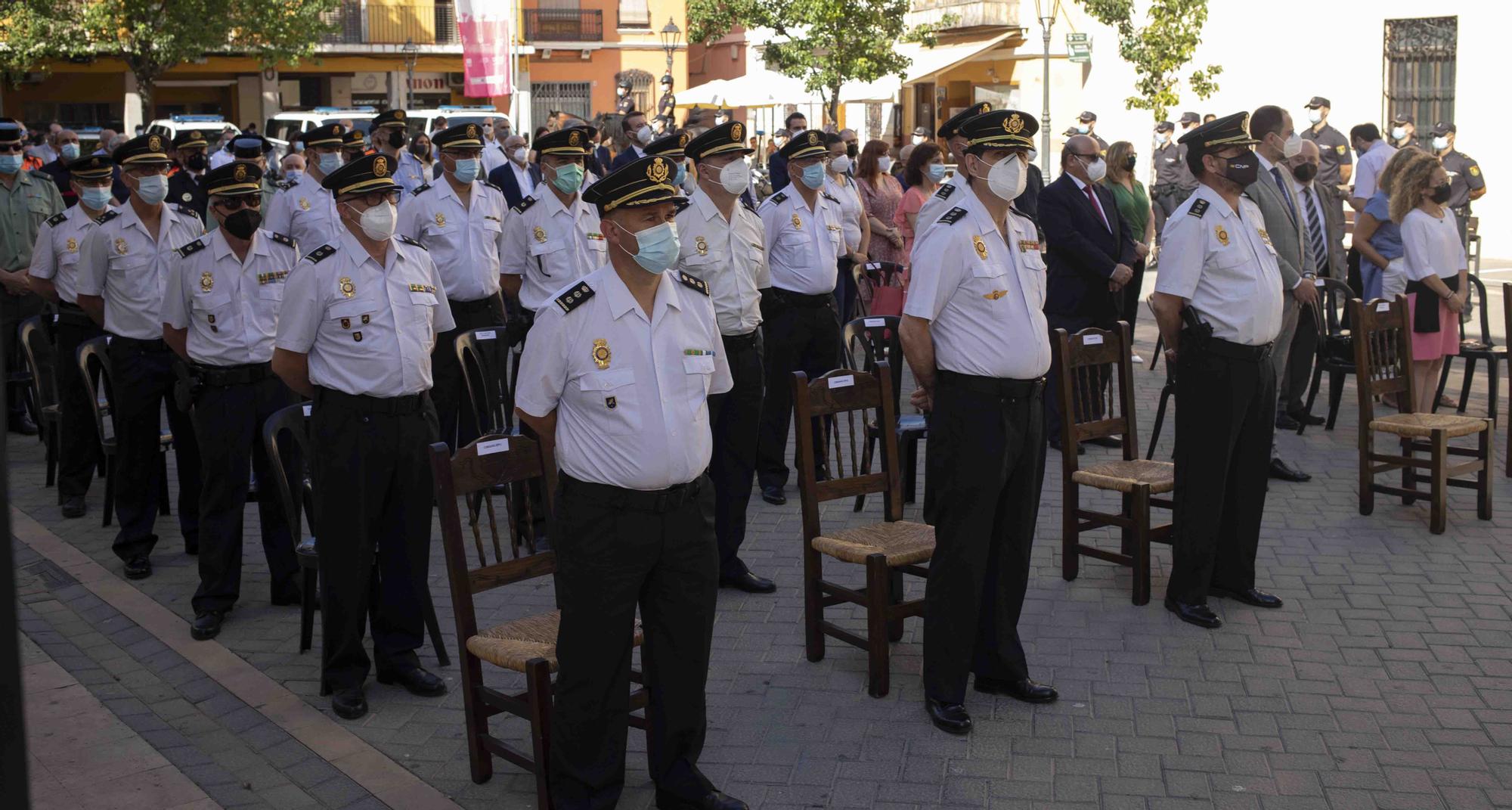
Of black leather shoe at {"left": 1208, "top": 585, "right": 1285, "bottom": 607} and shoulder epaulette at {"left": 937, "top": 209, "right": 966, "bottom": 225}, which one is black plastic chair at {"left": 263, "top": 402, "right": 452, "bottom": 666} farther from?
black leather shoe at {"left": 1208, "top": 585, "right": 1285, "bottom": 607}

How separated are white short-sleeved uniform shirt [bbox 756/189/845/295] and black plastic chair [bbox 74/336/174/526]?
3432mm

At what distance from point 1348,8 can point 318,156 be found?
62.8ft

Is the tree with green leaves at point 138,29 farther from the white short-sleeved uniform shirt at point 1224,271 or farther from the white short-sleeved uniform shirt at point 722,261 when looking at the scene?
the white short-sleeved uniform shirt at point 1224,271

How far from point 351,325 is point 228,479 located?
1579 mm

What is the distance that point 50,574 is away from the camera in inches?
301

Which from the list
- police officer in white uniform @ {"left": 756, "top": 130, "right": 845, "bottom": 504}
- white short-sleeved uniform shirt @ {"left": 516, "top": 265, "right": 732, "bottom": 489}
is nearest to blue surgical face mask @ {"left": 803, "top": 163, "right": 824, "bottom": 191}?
police officer in white uniform @ {"left": 756, "top": 130, "right": 845, "bottom": 504}

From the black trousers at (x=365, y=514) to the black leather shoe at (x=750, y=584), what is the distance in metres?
1.68

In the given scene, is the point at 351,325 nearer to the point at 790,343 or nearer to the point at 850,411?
the point at 850,411

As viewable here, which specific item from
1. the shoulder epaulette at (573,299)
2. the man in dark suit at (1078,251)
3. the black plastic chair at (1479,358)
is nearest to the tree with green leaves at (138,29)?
the man in dark suit at (1078,251)

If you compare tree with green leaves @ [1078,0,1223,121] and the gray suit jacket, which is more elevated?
A: tree with green leaves @ [1078,0,1223,121]

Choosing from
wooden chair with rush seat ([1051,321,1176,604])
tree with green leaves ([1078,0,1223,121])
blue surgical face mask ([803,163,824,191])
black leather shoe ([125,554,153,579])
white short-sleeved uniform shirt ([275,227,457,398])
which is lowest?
black leather shoe ([125,554,153,579])

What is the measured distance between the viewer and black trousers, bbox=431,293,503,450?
26.7 feet

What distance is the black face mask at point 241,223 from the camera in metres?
6.70

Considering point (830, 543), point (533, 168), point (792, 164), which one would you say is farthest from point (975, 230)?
point (533, 168)
